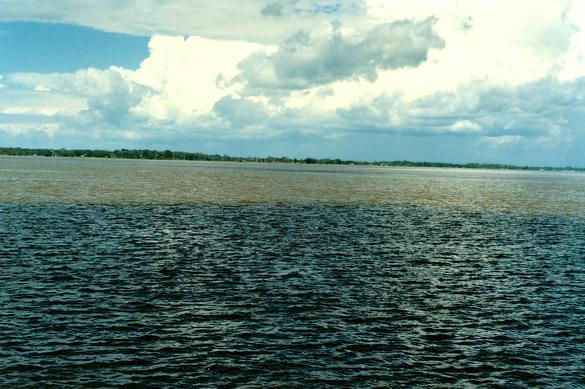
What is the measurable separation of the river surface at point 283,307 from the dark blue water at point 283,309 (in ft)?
0.36

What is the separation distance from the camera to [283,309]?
31.8 metres

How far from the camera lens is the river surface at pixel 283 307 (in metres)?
23.4

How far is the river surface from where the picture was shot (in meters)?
23.4

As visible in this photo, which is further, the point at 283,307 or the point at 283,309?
the point at 283,307

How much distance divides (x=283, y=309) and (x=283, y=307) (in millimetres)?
392

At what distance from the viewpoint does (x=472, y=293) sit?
120ft

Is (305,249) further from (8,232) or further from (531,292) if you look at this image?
(8,232)

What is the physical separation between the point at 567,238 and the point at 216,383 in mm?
54414

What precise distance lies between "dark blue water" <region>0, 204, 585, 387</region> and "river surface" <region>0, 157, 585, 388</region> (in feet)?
0.36

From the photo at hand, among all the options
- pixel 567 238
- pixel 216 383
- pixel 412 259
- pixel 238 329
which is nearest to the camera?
pixel 216 383

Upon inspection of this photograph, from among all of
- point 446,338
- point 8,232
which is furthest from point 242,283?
point 8,232

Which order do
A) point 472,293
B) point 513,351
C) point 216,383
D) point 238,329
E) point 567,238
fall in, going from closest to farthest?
1. point 216,383
2. point 513,351
3. point 238,329
4. point 472,293
5. point 567,238

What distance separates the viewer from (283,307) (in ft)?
105

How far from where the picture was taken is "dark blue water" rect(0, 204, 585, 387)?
76.8 ft
